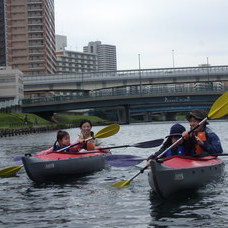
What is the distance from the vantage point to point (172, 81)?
112562 mm

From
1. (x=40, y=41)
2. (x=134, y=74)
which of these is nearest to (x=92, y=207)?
(x=134, y=74)

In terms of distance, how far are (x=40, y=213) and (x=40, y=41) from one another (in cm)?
14562

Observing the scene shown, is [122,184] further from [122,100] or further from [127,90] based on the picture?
[127,90]

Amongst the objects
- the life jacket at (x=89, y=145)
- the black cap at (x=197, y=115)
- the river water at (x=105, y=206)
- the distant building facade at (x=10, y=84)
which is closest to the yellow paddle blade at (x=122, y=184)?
the river water at (x=105, y=206)

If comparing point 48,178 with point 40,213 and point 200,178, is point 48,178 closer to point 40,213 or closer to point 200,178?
point 40,213

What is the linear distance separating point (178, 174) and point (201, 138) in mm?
2585

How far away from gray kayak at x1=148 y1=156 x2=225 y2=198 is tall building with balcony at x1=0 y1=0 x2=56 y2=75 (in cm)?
14277

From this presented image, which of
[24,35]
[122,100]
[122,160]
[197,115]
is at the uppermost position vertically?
[24,35]

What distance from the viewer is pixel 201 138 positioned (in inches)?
510

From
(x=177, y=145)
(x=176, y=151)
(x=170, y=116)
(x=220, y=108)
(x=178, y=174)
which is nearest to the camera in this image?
(x=178, y=174)

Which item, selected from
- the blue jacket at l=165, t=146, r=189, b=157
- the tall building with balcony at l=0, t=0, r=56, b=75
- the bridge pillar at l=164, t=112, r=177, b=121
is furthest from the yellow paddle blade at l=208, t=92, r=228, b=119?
the bridge pillar at l=164, t=112, r=177, b=121

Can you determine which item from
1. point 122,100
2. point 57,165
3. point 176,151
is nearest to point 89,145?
point 57,165

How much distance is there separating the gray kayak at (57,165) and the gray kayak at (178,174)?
156 inches

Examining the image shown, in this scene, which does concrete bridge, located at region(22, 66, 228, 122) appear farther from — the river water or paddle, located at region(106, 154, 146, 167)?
the river water
